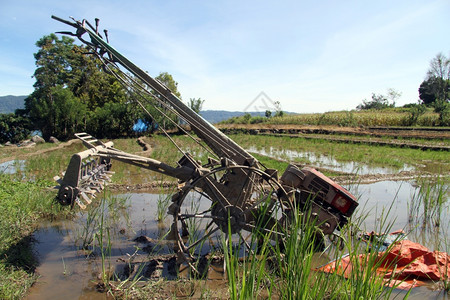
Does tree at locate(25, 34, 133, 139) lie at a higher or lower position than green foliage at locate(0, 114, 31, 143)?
higher

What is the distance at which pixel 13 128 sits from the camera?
20.3 m

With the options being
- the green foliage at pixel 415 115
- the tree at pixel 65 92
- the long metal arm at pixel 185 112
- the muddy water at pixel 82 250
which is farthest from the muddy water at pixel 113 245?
the green foliage at pixel 415 115

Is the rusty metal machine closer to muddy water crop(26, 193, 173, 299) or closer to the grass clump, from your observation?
muddy water crop(26, 193, 173, 299)

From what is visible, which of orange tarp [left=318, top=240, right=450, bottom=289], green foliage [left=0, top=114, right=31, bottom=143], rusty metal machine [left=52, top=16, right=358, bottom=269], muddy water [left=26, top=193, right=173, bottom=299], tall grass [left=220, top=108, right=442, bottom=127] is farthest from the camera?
tall grass [left=220, top=108, right=442, bottom=127]

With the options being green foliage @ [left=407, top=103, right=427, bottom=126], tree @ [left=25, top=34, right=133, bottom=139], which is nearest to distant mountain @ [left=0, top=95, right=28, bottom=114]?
tree @ [left=25, top=34, right=133, bottom=139]

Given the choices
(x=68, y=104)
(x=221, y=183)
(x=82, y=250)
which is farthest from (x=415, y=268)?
(x=68, y=104)

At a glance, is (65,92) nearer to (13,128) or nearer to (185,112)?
(13,128)

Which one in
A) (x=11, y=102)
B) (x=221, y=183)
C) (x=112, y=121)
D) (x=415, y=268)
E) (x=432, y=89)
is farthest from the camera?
(x=11, y=102)

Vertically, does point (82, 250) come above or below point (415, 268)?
below

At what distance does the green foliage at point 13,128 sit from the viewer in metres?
Result: 19.8

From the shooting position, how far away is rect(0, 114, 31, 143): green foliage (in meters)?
19.8

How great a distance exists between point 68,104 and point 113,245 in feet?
61.3

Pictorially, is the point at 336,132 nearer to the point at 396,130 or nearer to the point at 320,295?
the point at 396,130

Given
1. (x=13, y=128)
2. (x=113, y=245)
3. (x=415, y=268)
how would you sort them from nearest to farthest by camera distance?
(x=415, y=268) < (x=113, y=245) < (x=13, y=128)
